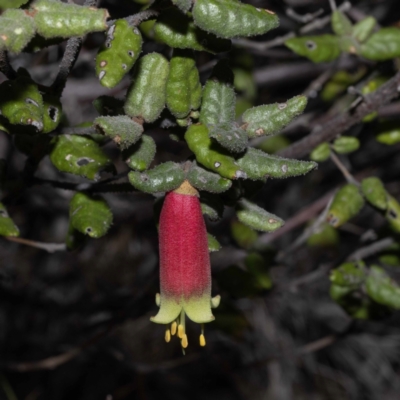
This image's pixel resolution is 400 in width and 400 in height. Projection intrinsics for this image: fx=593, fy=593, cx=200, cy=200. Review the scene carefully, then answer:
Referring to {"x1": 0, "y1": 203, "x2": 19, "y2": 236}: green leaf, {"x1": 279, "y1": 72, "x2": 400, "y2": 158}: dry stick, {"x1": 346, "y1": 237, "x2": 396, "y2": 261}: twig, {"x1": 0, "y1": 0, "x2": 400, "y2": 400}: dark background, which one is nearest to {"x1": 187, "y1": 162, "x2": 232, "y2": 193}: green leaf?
{"x1": 0, "y1": 203, "x2": 19, "y2": 236}: green leaf

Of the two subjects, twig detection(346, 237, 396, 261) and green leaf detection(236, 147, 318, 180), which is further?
twig detection(346, 237, 396, 261)

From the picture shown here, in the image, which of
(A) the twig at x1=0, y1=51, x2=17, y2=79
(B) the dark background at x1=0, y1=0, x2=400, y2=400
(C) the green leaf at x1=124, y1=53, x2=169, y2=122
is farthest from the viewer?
(B) the dark background at x1=0, y1=0, x2=400, y2=400

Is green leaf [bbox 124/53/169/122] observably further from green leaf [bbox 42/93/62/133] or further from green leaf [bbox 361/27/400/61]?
green leaf [bbox 361/27/400/61]

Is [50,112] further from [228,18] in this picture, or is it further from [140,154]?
[228,18]

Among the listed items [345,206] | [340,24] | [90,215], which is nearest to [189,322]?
[345,206]

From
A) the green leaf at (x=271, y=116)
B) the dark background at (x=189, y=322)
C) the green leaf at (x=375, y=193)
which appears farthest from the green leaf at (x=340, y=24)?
the green leaf at (x=271, y=116)

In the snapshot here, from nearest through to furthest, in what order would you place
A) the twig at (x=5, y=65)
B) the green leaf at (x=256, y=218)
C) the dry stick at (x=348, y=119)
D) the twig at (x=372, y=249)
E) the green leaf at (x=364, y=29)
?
the twig at (x=5, y=65)
the green leaf at (x=256, y=218)
the dry stick at (x=348, y=119)
the green leaf at (x=364, y=29)
the twig at (x=372, y=249)

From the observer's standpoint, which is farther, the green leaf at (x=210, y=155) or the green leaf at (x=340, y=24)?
the green leaf at (x=340, y=24)

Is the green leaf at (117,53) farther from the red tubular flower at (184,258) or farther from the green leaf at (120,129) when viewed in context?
the red tubular flower at (184,258)
